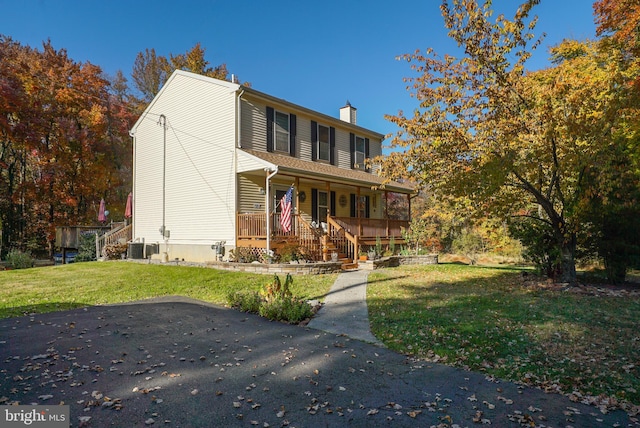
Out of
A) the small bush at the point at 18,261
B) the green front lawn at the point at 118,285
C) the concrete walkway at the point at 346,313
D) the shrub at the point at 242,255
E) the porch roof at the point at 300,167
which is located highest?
the porch roof at the point at 300,167

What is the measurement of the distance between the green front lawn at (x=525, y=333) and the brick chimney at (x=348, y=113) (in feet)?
42.4

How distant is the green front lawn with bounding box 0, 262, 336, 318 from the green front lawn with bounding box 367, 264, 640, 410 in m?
2.80

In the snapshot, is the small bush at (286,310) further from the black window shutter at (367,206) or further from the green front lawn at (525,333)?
the black window shutter at (367,206)

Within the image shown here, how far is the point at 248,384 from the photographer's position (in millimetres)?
4051

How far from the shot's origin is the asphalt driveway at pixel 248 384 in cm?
335

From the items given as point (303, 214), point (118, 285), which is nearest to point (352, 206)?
point (303, 214)

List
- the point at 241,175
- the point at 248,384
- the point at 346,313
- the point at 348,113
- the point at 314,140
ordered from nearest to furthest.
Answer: the point at 248,384, the point at 346,313, the point at 241,175, the point at 314,140, the point at 348,113

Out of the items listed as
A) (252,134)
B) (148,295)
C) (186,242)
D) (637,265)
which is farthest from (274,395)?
(186,242)

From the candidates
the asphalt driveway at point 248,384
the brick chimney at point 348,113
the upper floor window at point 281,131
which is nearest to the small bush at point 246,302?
the asphalt driveway at point 248,384

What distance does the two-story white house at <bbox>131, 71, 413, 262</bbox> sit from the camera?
14.2m

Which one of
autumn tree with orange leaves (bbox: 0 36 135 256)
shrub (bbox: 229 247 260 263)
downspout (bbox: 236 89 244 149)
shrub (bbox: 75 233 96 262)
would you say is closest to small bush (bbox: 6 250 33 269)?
shrub (bbox: 75 233 96 262)

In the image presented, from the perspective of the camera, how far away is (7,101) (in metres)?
18.6

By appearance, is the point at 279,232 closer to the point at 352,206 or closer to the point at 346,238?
the point at 346,238

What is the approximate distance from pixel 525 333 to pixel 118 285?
10.1 m
